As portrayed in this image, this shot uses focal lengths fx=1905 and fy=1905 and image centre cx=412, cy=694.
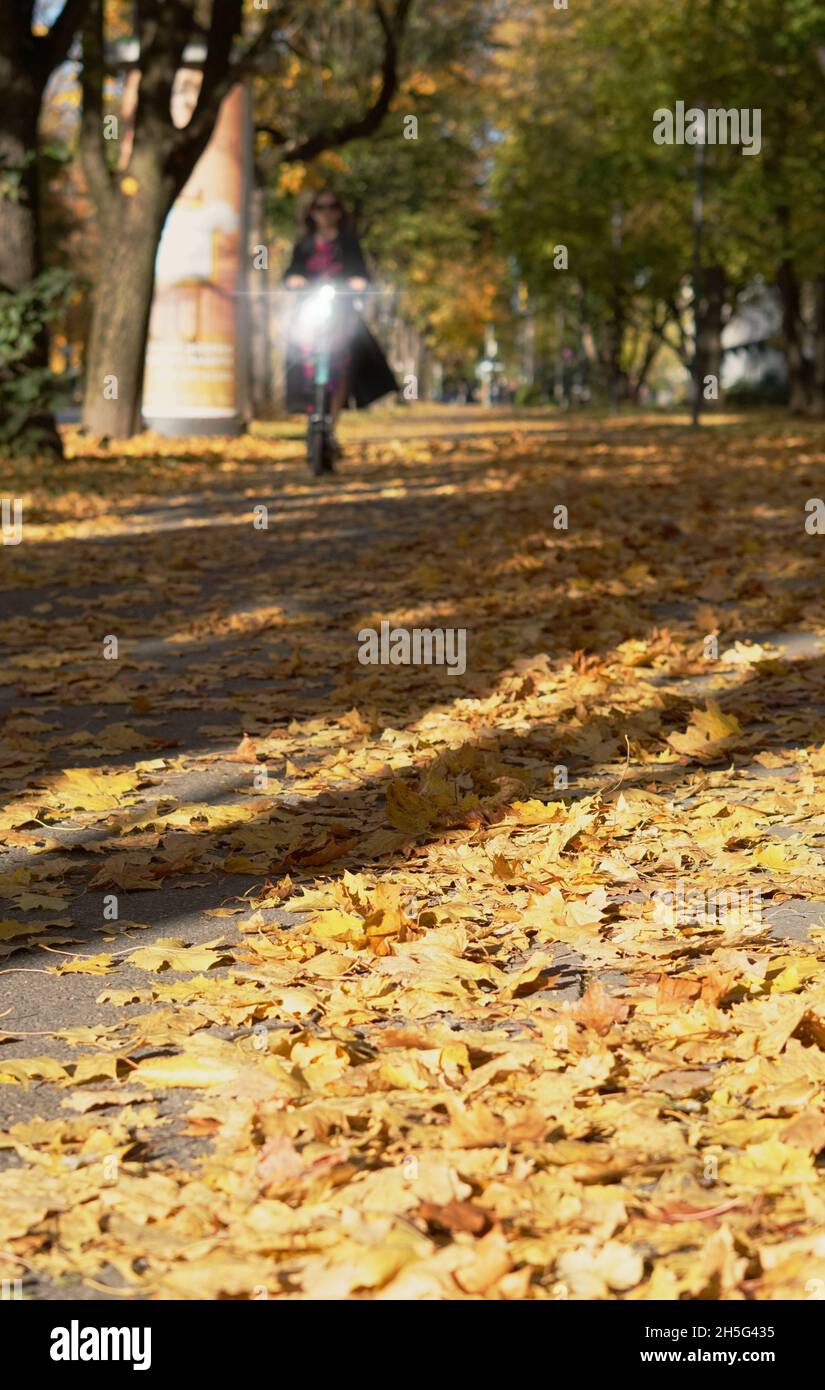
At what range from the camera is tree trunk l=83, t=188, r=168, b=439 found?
2122cm

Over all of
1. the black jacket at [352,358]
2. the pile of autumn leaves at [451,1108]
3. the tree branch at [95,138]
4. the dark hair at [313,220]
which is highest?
the tree branch at [95,138]

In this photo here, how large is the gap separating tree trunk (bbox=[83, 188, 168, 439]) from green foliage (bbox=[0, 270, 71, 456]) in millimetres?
3269

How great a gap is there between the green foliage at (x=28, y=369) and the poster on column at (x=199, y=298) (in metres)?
6.43

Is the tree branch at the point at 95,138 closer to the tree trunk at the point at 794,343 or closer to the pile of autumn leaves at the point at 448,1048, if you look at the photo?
the pile of autumn leaves at the point at 448,1048

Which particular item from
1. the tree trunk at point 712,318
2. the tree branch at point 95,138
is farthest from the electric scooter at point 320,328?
the tree trunk at point 712,318

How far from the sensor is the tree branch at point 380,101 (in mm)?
22609

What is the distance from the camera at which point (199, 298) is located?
2495 centimetres

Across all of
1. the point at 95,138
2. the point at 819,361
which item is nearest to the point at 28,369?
the point at 95,138

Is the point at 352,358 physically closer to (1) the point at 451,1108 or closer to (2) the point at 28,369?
(2) the point at 28,369
